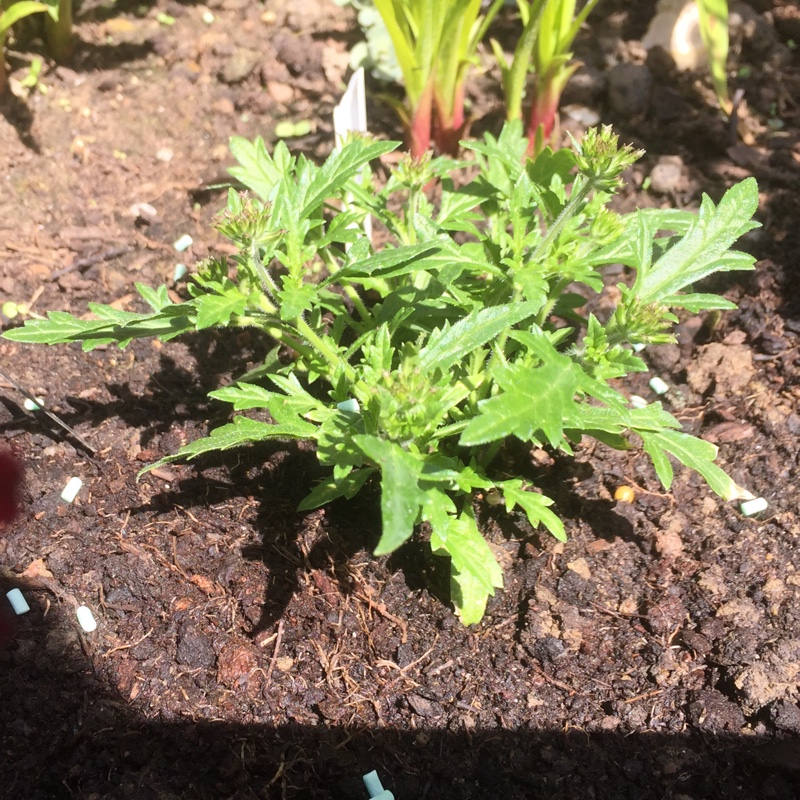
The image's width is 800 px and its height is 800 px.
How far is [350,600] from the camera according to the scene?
197cm

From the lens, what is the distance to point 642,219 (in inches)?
69.6

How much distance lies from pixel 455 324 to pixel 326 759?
41.9 inches

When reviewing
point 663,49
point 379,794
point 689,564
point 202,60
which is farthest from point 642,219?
point 202,60

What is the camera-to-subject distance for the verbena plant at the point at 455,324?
153 cm

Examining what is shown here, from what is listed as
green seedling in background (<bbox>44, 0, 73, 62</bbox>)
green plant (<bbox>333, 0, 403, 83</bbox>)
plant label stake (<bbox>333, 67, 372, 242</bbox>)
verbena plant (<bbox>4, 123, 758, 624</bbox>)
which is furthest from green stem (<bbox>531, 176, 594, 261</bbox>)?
green seedling in background (<bbox>44, 0, 73, 62</bbox>)

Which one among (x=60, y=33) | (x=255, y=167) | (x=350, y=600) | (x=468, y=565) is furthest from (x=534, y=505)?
(x=60, y=33)

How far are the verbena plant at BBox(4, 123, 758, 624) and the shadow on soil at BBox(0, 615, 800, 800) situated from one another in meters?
0.35

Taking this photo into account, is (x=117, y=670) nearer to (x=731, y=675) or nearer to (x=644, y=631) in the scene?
(x=644, y=631)

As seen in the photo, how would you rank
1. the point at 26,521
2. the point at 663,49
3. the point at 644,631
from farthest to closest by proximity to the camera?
the point at 663,49 < the point at 26,521 < the point at 644,631

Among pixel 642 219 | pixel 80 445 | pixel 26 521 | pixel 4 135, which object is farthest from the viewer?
pixel 4 135

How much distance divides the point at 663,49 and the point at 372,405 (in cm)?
251

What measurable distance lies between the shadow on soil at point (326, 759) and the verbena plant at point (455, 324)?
1.15 ft

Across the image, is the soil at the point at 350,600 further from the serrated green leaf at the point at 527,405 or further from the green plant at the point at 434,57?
the green plant at the point at 434,57

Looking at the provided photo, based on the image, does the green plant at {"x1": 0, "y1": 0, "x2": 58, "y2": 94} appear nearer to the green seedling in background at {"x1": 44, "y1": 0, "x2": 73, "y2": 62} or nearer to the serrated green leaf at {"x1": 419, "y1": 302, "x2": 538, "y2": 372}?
the green seedling in background at {"x1": 44, "y1": 0, "x2": 73, "y2": 62}
